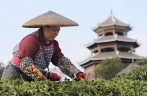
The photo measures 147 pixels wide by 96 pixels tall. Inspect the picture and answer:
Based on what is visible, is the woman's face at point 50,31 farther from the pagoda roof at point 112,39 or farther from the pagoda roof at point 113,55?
the pagoda roof at point 112,39

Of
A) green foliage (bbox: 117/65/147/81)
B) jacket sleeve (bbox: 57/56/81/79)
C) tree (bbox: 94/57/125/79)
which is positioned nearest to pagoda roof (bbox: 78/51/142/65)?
tree (bbox: 94/57/125/79)

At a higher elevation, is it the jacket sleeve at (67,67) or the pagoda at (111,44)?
the pagoda at (111,44)

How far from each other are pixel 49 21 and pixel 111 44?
147 ft

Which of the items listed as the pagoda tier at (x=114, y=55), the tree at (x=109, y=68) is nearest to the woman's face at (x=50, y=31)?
the tree at (x=109, y=68)

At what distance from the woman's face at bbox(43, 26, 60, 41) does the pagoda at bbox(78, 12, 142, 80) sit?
42001 millimetres

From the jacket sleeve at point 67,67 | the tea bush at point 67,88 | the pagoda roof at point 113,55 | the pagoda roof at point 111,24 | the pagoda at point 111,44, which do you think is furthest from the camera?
the pagoda roof at point 111,24

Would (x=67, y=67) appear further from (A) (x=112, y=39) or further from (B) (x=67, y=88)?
(A) (x=112, y=39)

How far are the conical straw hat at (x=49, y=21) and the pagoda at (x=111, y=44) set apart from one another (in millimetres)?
41984

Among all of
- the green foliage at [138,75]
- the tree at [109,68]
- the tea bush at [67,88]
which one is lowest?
the tea bush at [67,88]

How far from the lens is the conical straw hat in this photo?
3.82 m

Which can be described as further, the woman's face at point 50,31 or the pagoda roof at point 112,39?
the pagoda roof at point 112,39

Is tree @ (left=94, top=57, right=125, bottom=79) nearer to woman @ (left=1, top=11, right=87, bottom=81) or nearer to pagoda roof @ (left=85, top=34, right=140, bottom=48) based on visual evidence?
pagoda roof @ (left=85, top=34, right=140, bottom=48)

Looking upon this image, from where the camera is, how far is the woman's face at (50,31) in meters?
3.91

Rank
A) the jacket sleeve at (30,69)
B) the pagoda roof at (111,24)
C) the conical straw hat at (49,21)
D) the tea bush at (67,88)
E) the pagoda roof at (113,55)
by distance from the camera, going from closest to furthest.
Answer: the tea bush at (67,88) → the jacket sleeve at (30,69) → the conical straw hat at (49,21) → the pagoda roof at (113,55) → the pagoda roof at (111,24)
